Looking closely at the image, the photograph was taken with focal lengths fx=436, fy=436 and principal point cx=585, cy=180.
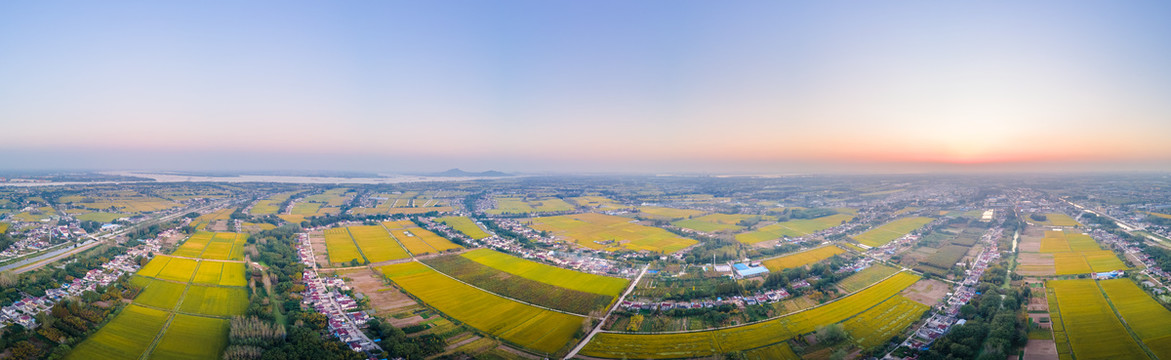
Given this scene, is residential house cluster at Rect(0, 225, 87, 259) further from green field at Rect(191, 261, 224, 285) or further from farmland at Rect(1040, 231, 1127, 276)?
farmland at Rect(1040, 231, 1127, 276)

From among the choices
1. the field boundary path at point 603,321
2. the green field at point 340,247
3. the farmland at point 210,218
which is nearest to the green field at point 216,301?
the green field at point 340,247

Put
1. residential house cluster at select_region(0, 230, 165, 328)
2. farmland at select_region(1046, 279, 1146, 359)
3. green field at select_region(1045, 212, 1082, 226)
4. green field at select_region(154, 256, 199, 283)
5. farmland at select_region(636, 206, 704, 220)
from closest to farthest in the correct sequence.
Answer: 1. farmland at select_region(1046, 279, 1146, 359)
2. residential house cluster at select_region(0, 230, 165, 328)
3. green field at select_region(154, 256, 199, 283)
4. green field at select_region(1045, 212, 1082, 226)
5. farmland at select_region(636, 206, 704, 220)

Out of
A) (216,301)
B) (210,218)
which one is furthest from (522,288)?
(210,218)

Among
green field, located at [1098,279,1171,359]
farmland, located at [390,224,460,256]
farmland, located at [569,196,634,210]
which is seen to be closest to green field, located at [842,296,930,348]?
green field, located at [1098,279,1171,359]

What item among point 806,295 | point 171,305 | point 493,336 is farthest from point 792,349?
point 171,305

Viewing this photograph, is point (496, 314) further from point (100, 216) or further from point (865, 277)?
point (100, 216)

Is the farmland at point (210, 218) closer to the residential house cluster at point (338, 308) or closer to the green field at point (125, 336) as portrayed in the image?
the residential house cluster at point (338, 308)

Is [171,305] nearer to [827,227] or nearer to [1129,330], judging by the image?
[1129,330]
